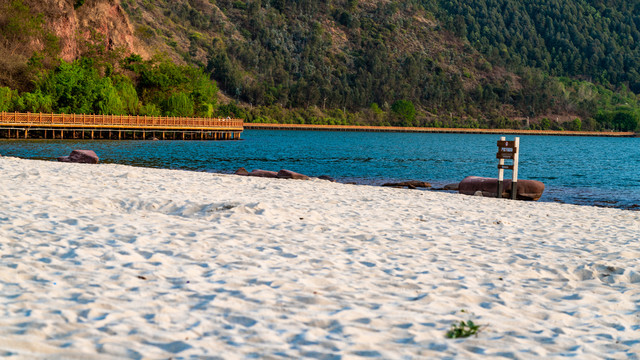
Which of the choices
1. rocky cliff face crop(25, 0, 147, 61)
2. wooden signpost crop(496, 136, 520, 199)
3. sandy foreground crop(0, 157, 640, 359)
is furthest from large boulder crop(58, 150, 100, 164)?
rocky cliff face crop(25, 0, 147, 61)

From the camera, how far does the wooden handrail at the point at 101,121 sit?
168 feet

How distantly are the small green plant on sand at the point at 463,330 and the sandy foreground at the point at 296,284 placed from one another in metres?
0.08

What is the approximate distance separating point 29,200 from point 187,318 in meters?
7.12

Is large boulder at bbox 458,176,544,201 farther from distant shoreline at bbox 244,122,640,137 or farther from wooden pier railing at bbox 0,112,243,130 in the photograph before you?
distant shoreline at bbox 244,122,640,137

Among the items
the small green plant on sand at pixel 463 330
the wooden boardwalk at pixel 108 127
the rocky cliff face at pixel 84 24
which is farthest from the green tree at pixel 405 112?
the small green plant on sand at pixel 463 330

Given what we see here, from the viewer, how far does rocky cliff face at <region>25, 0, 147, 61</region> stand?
73062mm

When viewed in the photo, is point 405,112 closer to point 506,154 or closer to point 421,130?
point 421,130

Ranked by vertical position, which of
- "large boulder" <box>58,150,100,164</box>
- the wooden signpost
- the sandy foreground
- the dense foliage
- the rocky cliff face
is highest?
the rocky cliff face

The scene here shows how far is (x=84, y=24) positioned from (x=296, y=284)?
8316cm

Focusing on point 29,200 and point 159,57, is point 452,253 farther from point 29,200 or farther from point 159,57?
point 159,57

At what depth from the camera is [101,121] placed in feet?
191

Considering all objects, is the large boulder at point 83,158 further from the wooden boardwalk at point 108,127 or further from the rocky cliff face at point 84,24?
the rocky cliff face at point 84,24

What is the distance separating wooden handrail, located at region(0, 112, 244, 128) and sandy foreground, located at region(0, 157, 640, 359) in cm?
4615

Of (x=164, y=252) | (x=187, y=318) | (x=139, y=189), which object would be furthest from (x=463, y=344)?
(x=139, y=189)
